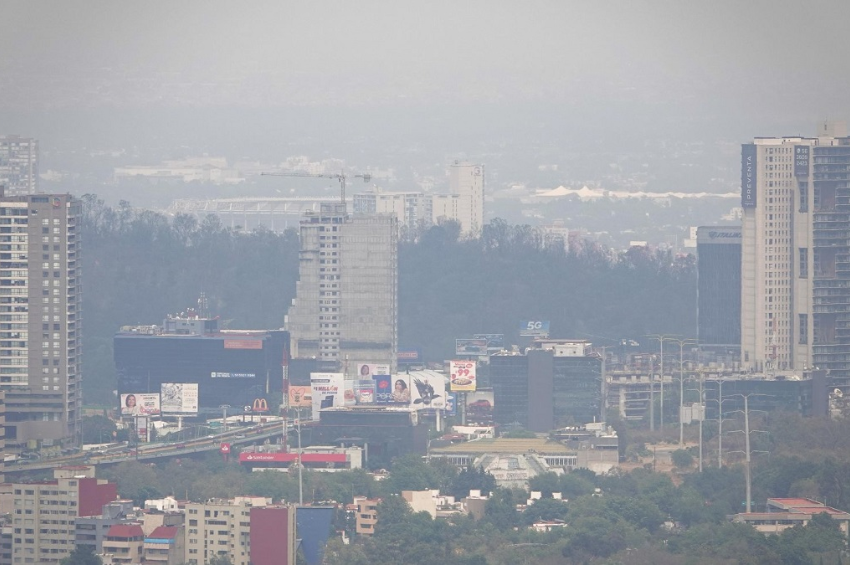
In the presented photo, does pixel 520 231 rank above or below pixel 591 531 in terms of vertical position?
above

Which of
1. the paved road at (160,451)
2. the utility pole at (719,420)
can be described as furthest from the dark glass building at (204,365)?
the utility pole at (719,420)

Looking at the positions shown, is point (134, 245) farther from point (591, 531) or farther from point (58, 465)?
point (591, 531)

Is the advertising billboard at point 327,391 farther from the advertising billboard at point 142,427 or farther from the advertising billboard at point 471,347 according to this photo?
the advertising billboard at point 471,347

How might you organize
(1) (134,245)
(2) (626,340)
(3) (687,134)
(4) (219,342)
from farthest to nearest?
(3) (687,134), (1) (134,245), (2) (626,340), (4) (219,342)

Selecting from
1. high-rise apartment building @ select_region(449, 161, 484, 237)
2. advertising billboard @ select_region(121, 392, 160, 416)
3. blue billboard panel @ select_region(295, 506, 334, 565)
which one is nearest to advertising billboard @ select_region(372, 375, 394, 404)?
advertising billboard @ select_region(121, 392, 160, 416)

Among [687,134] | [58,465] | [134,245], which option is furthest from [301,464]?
[687,134]

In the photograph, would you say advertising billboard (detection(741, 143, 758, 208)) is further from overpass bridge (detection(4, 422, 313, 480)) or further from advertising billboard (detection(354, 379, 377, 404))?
overpass bridge (detection(4, 422, 313, 480))
